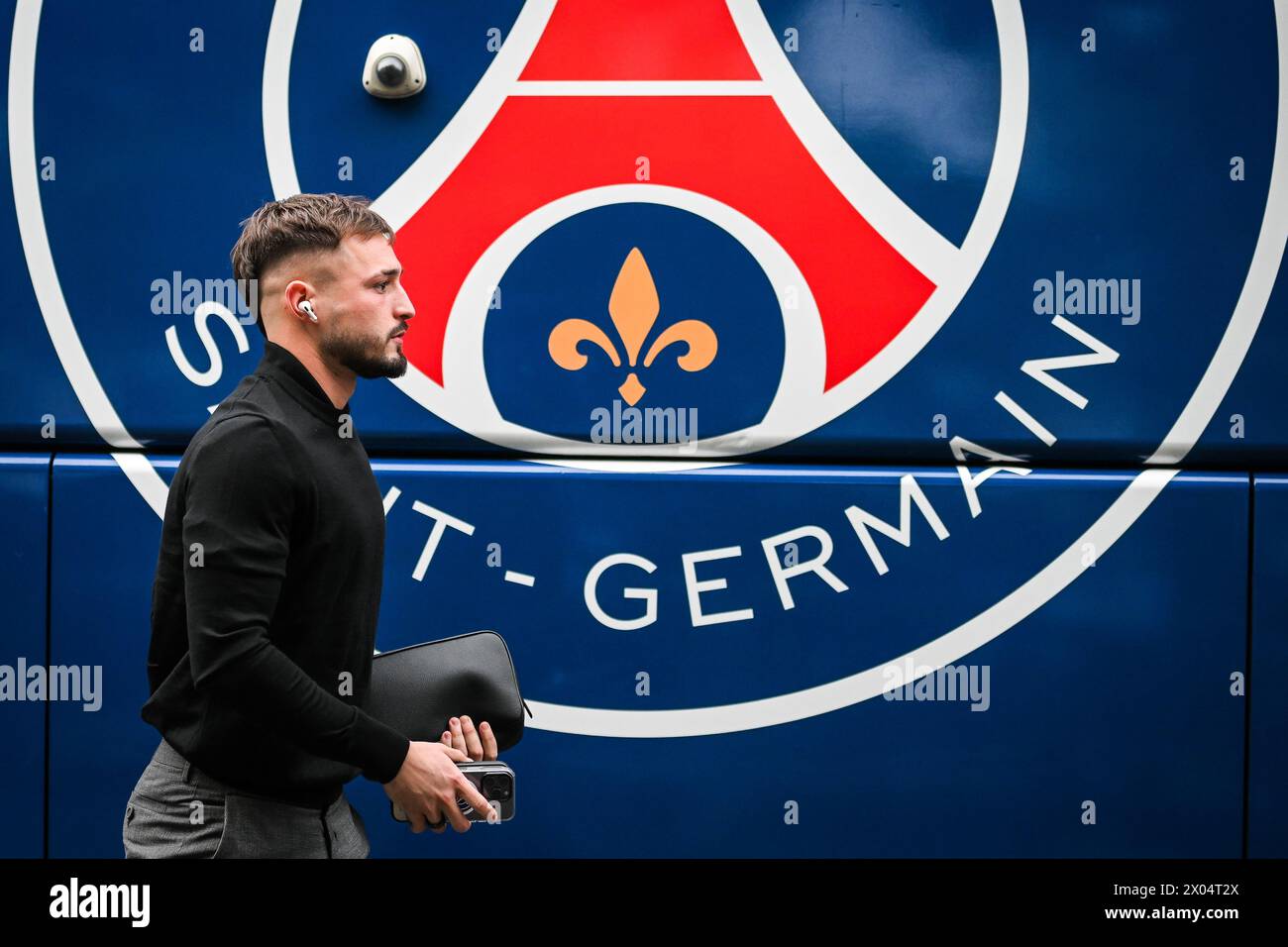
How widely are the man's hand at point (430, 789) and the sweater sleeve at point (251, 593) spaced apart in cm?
5

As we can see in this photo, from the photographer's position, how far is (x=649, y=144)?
6.78 feet

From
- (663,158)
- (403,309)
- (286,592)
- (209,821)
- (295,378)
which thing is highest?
(663,158)

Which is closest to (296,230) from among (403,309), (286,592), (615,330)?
(403,309)

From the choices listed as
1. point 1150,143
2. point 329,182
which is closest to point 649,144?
point 329,182

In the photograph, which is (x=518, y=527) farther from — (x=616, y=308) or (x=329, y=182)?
(x=329, y=182)

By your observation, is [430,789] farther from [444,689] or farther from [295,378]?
[295,378]

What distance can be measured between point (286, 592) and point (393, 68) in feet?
3.40

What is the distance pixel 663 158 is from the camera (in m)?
2.07

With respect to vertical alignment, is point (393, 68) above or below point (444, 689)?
above

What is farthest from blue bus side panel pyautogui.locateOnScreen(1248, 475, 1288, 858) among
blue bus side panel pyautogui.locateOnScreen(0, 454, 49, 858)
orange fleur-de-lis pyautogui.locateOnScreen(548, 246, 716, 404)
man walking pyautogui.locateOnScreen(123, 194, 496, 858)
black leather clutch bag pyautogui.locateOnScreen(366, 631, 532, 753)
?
blue bus side panel pyautogui.locateOnScreen(0, 454, 49, 858)

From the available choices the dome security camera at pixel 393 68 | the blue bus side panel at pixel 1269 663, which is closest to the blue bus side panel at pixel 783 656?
the blue bus side panel at pixel 1269 663

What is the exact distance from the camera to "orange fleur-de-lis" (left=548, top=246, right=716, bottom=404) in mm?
2088

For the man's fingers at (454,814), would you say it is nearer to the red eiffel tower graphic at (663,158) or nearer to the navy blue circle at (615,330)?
the navy blue circle at (615,330)

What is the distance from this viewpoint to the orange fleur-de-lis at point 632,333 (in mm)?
2088
